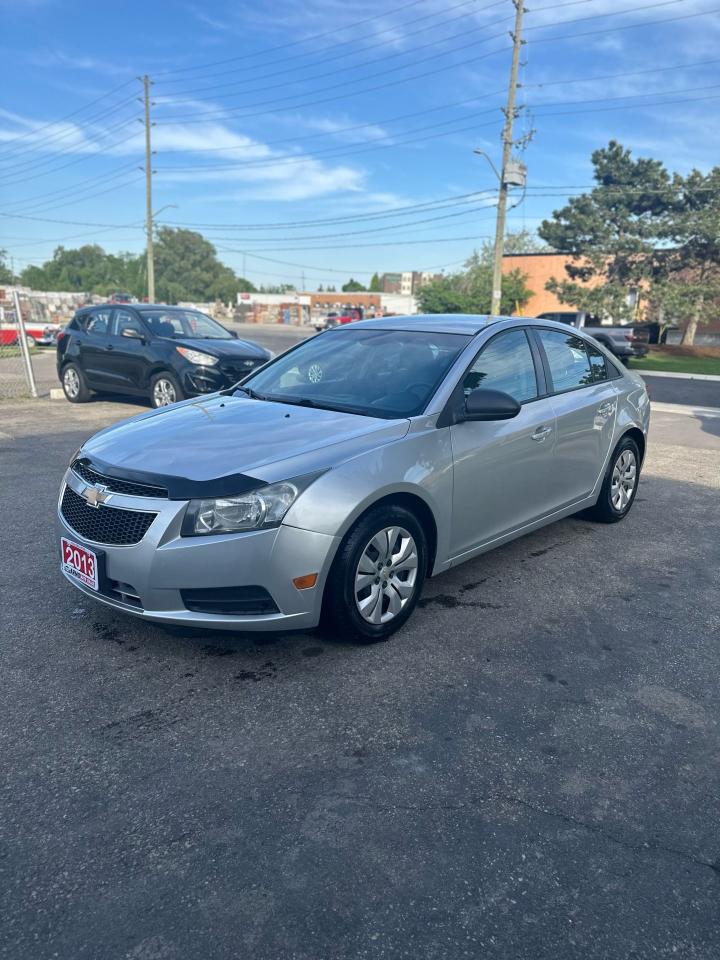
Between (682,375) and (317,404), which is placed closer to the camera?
(317,404)

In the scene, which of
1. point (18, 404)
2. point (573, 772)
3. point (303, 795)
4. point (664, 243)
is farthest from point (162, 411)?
point (664, 243)

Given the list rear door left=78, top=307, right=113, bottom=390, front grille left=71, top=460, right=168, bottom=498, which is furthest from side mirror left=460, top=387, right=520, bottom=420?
rear door left=78, top=307, right=113, bottom=390

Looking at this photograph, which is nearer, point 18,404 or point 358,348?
point 358,348

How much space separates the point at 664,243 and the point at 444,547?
121ft

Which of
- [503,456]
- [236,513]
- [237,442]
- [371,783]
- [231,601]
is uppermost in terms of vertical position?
[237,442]

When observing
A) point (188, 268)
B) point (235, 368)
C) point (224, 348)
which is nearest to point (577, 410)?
point (235, 368)

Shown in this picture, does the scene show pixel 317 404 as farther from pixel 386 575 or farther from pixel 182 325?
pixel 182 325

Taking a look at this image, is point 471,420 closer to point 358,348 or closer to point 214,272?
point 358,348

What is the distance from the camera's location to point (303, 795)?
262 centimetres

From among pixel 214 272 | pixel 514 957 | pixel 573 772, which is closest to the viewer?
pixel 514 957

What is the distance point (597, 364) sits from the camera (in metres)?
5.75

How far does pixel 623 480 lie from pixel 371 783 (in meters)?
4.00

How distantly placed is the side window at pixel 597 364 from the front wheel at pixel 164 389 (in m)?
6.25

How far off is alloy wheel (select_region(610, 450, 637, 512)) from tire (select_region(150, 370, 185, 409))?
6435 millimetres
